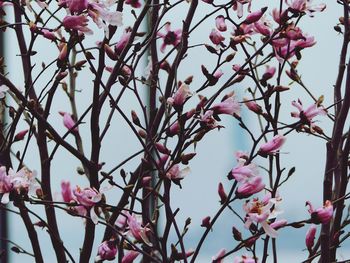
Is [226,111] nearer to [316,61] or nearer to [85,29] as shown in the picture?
[85,29]

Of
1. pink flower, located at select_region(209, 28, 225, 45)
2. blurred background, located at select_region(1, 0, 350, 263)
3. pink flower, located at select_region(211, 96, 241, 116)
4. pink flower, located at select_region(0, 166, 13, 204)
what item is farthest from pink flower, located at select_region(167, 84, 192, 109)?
blurred background, located at select_region(1, 0, 350, 263)

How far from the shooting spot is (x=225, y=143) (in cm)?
244

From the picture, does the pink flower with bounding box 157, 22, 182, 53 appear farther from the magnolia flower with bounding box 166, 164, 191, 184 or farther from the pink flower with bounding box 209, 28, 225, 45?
the magnolia flower with bounding box 166, 164, 191, 184

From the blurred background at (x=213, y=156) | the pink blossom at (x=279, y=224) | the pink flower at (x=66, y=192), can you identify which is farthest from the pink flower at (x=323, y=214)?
the blurred background at (x=213, y=156)

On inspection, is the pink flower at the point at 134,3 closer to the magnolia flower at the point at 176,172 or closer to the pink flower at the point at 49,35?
the pink flower at the point at 49,35

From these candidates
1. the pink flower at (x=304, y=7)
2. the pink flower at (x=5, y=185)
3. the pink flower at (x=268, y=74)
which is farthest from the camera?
the pink flower at (x=268, y=74)

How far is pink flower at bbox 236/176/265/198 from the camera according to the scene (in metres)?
0.97

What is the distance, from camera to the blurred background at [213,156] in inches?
78.7

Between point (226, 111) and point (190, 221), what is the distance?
173 mm

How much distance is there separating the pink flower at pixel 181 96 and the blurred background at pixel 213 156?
871 millimetres

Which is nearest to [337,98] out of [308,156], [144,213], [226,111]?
[226,111]

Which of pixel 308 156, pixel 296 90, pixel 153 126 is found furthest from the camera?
pixel 308 156

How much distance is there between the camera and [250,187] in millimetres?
967

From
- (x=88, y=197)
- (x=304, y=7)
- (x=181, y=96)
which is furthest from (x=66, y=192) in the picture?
(x=304, y=7)
